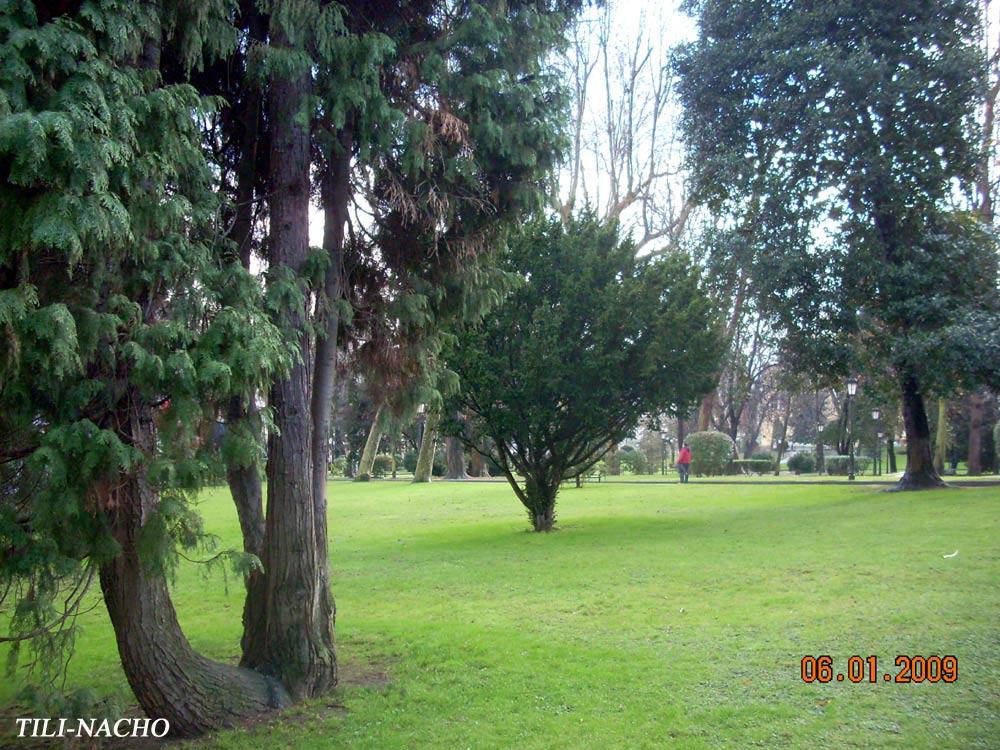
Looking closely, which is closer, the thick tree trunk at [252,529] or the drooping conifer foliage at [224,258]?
the drooping conifer foliage at [224,258]

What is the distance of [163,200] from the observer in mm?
4918

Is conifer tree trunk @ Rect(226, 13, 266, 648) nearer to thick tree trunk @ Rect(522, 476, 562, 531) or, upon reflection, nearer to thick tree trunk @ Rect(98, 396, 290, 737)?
thick tree trunk @ Rect(98, 396, 290, 737)

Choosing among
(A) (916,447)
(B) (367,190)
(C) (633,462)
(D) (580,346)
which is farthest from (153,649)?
(C) (633,462)

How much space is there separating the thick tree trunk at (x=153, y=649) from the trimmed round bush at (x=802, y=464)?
4119 centimetres

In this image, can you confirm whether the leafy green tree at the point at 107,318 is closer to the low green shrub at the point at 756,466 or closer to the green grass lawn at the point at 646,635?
the green grass lawn at the point at 646,635

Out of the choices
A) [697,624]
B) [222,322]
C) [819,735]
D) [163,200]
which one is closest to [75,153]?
[163,200]

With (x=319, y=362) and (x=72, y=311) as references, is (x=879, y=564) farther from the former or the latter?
(x=72, y=311)

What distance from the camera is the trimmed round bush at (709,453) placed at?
38625mm

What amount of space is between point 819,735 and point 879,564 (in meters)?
6.12

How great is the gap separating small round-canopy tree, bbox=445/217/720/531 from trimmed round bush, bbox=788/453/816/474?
2987 centimetres

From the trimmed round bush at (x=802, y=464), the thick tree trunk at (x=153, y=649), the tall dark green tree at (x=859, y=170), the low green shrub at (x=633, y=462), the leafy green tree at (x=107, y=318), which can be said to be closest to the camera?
the leafy green tree at (x=107, y=318)

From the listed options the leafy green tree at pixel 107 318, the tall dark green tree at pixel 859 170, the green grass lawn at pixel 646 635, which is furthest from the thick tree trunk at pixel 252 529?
the tall dark green tree at pixel 859 170

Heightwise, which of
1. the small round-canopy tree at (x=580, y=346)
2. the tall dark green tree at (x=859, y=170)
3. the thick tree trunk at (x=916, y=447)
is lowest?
the thick tree trunk at (x=916, y=447)
